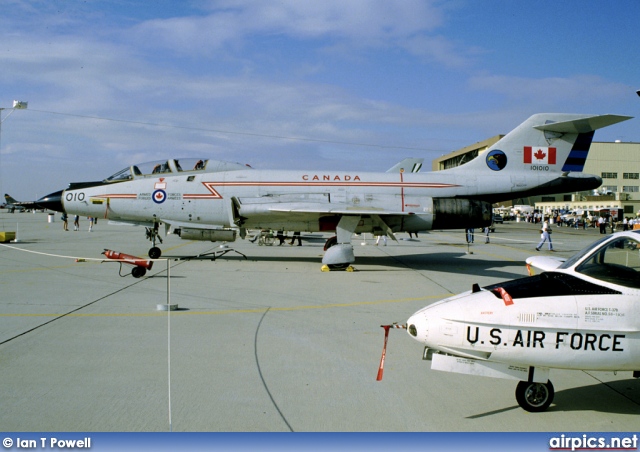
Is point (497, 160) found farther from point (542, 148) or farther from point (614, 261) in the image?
point (614, 261)

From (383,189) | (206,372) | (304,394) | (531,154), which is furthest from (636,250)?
(531,154)

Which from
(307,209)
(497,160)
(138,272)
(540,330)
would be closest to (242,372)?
(540,330)

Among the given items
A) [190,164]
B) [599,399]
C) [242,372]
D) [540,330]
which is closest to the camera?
[540,330]

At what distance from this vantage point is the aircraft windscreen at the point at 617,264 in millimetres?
4664

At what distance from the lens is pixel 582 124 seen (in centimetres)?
1579

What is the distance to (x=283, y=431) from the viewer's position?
4.25 m

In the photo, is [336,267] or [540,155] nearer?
[336,267]

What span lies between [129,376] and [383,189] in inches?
467

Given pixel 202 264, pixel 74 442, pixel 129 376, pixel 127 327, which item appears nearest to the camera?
pixel 74 442

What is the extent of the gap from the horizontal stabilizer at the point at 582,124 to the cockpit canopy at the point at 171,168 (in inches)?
404

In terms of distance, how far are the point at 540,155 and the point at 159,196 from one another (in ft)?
41.5

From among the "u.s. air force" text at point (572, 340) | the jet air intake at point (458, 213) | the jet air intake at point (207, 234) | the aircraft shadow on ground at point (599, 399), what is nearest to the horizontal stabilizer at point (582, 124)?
the jet air intake at point (458, 213)

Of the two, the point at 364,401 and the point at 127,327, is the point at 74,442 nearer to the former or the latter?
the point at 364,401

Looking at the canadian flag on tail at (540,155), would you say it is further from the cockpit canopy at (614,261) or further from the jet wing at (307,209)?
the cockpit canopy at (614,261)
